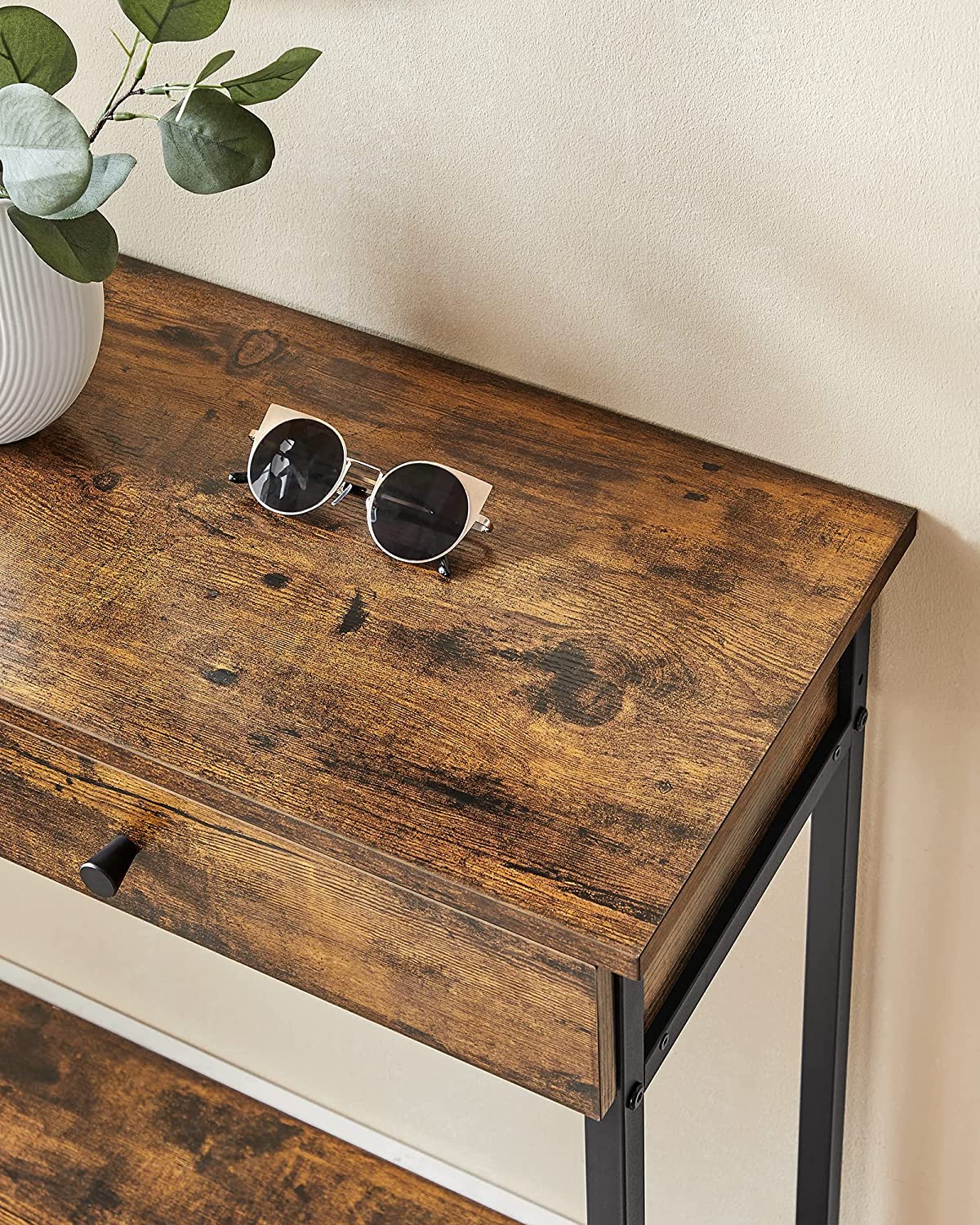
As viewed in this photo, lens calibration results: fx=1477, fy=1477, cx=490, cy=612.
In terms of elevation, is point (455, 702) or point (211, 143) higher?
point (211, 143)

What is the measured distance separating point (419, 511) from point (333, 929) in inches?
10.3

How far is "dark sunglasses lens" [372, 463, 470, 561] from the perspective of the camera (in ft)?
2.91

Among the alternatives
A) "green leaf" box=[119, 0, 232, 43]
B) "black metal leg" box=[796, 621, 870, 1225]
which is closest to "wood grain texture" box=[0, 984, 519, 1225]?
"black metal leg" box=[796, 621, 870, 1225]

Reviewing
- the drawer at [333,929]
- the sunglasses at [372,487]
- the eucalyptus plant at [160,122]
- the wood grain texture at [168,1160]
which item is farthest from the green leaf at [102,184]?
the wood grain texture at [168,1160]

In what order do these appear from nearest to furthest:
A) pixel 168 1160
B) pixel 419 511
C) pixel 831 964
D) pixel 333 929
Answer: pixel 333 929
pixel 419 511
pixel 831 964
pixel 168 1160

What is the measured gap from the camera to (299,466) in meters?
0.93

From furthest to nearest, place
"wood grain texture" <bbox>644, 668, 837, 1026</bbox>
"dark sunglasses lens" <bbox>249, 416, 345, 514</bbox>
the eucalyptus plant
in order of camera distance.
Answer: "dark sunglasses lens" <bbox>249, 416, 345, 514</bbox> → the eucalyptus plant → "wood grain texture" <bbox>644, 668, 837, 1026</bbox>

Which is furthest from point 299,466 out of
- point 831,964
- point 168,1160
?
point 168,1160

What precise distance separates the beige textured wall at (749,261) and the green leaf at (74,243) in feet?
0.69

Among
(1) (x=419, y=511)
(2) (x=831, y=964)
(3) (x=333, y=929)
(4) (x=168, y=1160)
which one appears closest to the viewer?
(3) (x=333, y=929)

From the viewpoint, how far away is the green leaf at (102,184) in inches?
31.9

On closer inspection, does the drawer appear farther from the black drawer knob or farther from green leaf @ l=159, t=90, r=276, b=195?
green leaf @ l=159, t=90, r=276, b=195

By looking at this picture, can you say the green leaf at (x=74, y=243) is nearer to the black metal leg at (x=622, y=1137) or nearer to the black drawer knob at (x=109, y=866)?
the black drawer knob at (x=109, y=866)

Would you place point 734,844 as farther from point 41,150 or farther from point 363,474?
point 41,150
